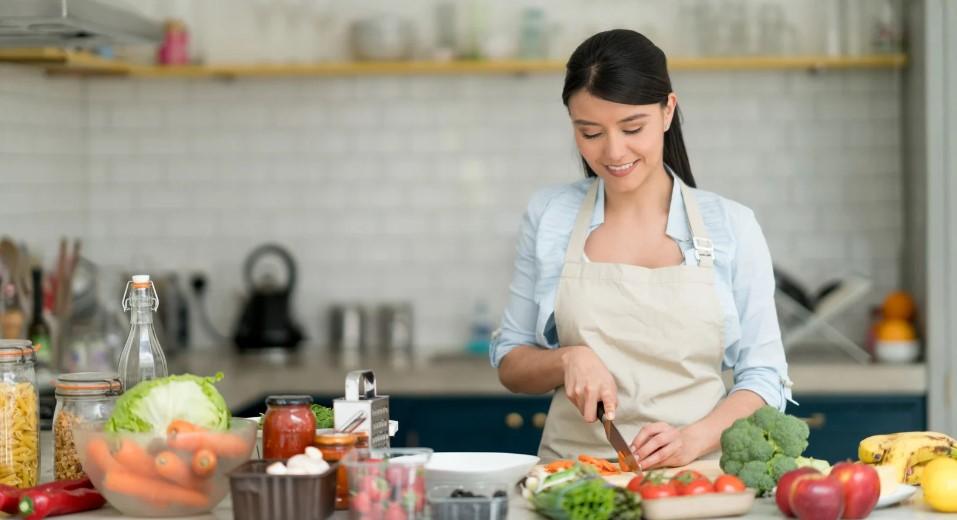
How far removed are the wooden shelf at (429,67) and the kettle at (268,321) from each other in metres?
0.86

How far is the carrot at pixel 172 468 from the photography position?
204 cm

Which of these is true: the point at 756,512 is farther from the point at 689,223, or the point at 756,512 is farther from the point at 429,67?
the point at 429,67

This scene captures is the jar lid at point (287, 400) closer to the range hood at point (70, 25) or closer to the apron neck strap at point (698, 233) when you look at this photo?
the apron neck strap at point (698, 233)

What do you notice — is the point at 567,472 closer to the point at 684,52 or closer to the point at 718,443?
the point at 718,443

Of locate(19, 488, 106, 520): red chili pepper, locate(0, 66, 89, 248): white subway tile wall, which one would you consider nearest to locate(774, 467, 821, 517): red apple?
locate(19, 488, 106, 520): red chili pepper

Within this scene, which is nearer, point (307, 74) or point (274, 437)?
point (274, 437)

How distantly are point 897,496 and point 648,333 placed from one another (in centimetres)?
81

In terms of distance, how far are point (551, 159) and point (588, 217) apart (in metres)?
2.44

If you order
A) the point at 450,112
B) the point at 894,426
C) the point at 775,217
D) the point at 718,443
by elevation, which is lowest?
the point at 894,426

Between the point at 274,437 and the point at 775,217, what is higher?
the point at 775,217

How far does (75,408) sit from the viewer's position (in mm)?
2291

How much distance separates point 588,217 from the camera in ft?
9.62

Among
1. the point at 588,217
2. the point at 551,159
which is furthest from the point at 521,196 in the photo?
the point at 588,217

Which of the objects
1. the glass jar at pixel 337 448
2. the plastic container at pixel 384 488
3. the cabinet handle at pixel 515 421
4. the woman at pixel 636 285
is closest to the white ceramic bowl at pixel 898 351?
the cabinet handle at pixel 515 421
